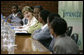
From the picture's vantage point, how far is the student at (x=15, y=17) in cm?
647

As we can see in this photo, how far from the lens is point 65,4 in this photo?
7.09 meters

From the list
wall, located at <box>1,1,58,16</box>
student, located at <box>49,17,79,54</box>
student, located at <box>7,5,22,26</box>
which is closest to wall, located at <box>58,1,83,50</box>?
wall, located at <box>1,1,58,16</box>

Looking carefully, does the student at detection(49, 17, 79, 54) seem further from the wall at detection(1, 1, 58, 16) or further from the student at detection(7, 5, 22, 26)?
the wall at detection(1, 1, 58, 16)

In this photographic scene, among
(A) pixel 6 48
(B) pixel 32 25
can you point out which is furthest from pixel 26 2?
(A) pixel 6 48

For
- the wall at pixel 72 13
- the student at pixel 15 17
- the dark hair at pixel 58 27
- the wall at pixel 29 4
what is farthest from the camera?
the wall at pixel 29 4

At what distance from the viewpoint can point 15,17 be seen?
265 inches

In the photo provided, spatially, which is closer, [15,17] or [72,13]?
[15,17]

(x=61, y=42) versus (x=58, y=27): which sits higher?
(x=58, y=27)

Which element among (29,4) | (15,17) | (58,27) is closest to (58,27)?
(58,27)

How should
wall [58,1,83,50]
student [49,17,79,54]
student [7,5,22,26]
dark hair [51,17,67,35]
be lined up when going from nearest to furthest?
1. student [49,17,79,54]
2. dark hair [51,17,67,35]
3. student [7,5,22,26]
4. wall [58,1,83,50]

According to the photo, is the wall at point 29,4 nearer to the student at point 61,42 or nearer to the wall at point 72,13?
the wall at point 72,13

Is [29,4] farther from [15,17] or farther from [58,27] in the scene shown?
[58,27]

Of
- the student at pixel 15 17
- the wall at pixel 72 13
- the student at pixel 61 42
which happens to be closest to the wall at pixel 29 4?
the wall at pixel 72 13

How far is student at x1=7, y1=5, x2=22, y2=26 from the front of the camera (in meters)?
6.47
